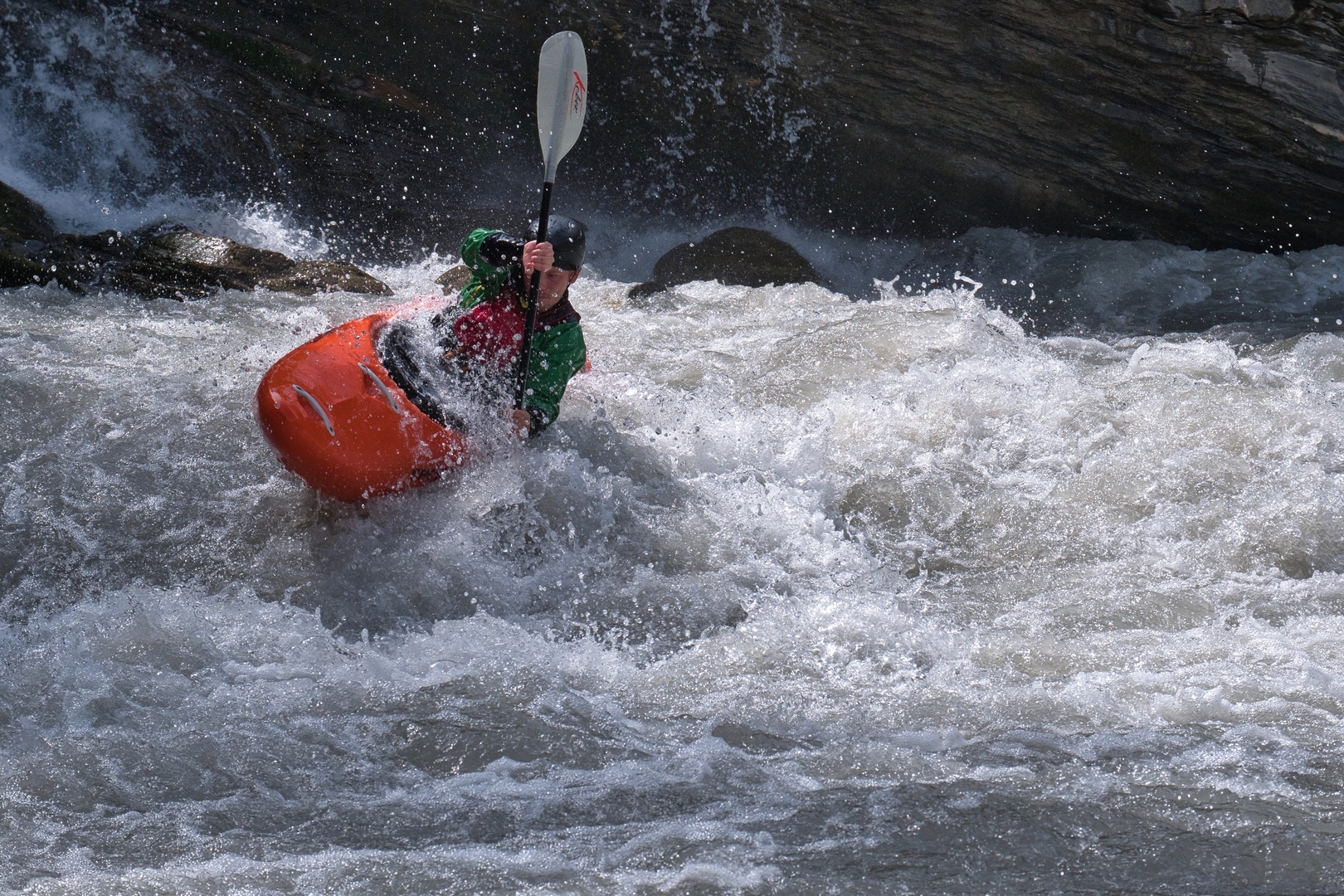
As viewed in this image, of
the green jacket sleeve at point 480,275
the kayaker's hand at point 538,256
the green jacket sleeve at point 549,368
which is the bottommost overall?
the green jacket sleeve at point 549,368

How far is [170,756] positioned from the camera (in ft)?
8.71

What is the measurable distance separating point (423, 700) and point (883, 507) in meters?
2.06

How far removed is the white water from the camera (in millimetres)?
2352

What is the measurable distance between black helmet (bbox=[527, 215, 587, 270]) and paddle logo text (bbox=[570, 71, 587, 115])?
681 mm

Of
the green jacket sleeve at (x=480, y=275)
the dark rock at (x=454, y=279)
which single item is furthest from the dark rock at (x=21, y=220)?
the green jacket sleeve at (x=480, y=275)

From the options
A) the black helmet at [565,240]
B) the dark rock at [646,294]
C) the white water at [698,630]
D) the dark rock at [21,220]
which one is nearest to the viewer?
the white water at [698,630]

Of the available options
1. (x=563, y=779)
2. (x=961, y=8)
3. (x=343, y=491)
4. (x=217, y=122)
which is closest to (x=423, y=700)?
(x=563, y=779)

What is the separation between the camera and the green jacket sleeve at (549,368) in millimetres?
3904

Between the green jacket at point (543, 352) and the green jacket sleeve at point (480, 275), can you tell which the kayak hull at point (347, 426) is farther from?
the green jacket sleeve at point (480, 275)

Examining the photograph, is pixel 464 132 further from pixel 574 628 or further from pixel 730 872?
pixel 730 872

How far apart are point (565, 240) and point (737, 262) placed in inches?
120

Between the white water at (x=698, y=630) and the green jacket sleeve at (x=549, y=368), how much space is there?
0.22 m

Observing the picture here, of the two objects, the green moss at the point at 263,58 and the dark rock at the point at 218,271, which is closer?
the dark rock at the point at 218,271

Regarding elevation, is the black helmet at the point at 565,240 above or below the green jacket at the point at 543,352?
above
